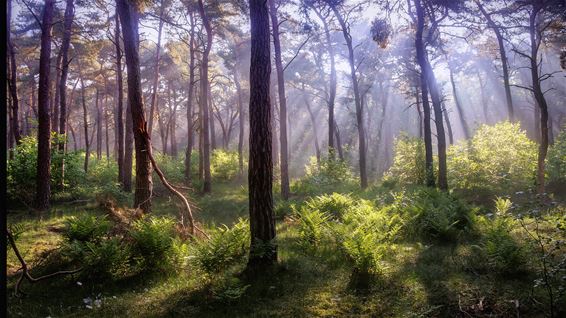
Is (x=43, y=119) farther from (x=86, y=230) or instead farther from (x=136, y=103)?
(x=86, y=230)

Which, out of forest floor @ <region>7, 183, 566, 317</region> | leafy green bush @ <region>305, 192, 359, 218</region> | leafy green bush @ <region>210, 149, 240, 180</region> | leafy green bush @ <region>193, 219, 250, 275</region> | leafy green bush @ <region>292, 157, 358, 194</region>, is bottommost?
forest floor @ <region>7, 183, 566, 317</region>

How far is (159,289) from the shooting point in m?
6.63

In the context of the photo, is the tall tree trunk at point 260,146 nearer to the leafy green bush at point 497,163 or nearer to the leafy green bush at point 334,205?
the leafy green bush at point 334,205

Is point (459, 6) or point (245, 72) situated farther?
point (245, 72)

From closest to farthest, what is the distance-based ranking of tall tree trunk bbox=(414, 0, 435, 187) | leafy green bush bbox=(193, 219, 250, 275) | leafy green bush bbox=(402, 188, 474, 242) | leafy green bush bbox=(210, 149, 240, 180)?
1. leafy green bush bbox=(193, 219, 250, 275)
2. leafy green bush bbox=(402, 188, 474, 242)
3. tall tree trunk bbox=(414, 0, 435, 187)
4. leafy green bush bbox=(210, 149, 240, 180)

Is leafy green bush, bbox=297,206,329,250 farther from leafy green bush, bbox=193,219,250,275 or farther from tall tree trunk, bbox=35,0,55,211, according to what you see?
tall tree trunk, bbox=35,0,55,211

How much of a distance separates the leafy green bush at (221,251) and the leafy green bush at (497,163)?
11774 mm

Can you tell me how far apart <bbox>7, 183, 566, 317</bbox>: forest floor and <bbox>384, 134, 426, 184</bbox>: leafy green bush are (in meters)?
11.3

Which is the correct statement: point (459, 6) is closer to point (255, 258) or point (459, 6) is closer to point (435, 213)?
point (435, 213)

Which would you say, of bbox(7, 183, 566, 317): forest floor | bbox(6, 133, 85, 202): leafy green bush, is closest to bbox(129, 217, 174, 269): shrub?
bbox(7, 183, 566, 317): forest floor

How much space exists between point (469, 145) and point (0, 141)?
763 inches

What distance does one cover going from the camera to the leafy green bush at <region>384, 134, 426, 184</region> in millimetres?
18812

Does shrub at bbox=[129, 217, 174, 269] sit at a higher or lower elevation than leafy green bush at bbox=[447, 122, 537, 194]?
lower

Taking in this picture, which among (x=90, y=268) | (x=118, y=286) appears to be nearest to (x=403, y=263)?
(x=118, y=286)
